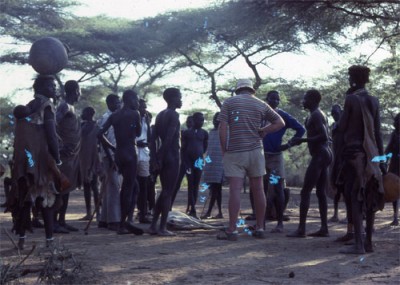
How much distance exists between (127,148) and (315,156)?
2.15 metres

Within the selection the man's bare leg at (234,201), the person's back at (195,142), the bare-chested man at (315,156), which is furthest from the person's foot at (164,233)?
the person's back at (195,142)

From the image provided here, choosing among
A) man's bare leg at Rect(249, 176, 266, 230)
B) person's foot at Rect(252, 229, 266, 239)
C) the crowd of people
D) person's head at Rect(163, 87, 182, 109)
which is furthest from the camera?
person's head at Rect(163, 87, 182, 109)

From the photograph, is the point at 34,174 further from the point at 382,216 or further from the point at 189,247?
the point at 382,216

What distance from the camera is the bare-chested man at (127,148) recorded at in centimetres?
838

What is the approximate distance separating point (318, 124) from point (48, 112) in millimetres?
3114

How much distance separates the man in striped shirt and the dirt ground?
414 millimetres

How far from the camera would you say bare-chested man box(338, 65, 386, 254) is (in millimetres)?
→ 6809

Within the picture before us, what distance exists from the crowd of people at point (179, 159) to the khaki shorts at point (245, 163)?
0.01 meters

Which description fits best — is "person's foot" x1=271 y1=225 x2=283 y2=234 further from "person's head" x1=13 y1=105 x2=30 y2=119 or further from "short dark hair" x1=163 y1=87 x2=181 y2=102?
"person's head" x1=13 y1=105 x2=30 y2=119

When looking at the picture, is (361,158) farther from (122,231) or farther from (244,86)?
(122,231)

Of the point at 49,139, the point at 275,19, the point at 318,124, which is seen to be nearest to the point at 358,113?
the point at 318,124

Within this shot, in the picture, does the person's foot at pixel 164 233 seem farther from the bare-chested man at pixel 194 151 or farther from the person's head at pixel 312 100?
the bare-chested man at pixel 194 151

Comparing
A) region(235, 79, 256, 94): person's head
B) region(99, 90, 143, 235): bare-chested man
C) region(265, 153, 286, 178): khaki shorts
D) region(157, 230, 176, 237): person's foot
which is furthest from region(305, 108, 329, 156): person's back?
region(99, 90, 143, 235): bare-chested man

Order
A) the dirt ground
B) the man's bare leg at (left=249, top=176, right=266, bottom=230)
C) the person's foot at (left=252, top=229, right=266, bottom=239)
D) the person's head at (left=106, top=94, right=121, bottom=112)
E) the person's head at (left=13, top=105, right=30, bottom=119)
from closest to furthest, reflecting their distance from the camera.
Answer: the dirt ground
the person's head at (left=13, top=105, right=30, bottom=119)
the man's bare leg at (left=249, top=176, right=266, bottom=230)
the person's foot at (left=252, top=229, right=266, bottom=239)
the person's head at (left=106, top=94, right=121, bottom=112)
